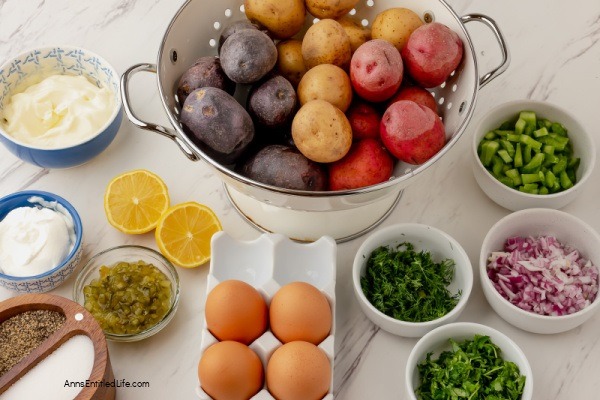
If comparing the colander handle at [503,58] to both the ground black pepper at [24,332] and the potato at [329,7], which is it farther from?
the ground black pepper at [24,332]

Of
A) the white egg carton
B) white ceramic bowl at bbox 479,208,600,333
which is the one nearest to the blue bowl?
the white egg carton

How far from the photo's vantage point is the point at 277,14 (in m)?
1.29

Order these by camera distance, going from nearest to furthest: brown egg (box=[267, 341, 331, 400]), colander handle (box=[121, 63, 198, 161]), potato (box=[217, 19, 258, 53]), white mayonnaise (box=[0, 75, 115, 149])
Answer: brown egg (box=[267, 341, 331, 400]) < colander handle (box=[121, 63, 198, 161]) < potato (box=[217, 19, 258, 53]) < white mayonnaise (box=[0, 75, 115, 149])

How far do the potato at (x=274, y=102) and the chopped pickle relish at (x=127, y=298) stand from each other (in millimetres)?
313

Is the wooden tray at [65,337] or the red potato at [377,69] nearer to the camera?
the wooden tray at [65,337]

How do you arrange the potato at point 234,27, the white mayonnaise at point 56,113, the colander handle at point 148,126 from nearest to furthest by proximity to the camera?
1. the colander handle at point 148,126
2. the potato at point 234,27
3. the white mayonnaise at point 56,113

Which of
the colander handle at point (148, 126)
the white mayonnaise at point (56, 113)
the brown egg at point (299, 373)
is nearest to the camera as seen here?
the brown egg at point (299, 373)

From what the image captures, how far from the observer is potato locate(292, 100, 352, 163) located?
1152 millimetres

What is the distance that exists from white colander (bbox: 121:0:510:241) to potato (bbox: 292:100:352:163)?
8cm

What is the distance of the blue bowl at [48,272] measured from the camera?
1.23 meters

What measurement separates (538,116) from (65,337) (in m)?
0.90

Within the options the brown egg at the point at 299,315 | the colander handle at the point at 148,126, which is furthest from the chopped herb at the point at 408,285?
the colander handle at the point at 148,126

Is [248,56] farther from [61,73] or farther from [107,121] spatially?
[61,73]

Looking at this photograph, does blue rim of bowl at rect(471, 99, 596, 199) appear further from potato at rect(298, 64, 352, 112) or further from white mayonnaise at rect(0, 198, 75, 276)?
white mayonnaise at rect(0, 198, 75, 276)
